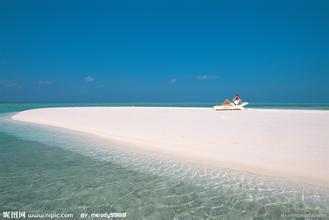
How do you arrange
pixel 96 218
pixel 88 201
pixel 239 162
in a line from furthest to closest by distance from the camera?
pixel 239 162 < pixel 88 201 < pixel 96 218

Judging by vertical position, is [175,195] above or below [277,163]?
below

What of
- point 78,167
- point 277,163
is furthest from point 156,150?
point 277,163

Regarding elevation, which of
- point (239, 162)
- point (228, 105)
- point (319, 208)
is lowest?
point (319, 208)

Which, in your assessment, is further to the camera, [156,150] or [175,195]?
[156,150]

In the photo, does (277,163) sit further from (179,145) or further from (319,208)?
(179,145)

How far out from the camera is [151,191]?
14.7 feet

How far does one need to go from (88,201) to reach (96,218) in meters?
0.60

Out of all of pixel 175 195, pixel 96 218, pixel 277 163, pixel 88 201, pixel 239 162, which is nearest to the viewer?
pixel 96 218

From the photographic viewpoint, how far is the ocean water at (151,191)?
147 inches

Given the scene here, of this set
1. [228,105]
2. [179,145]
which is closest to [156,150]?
[179,145]

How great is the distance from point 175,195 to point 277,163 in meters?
2.83

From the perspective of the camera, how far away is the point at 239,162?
18.9 ft

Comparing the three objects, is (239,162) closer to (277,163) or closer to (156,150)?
(277,163)

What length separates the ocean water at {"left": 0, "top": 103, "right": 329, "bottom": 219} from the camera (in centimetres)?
372
